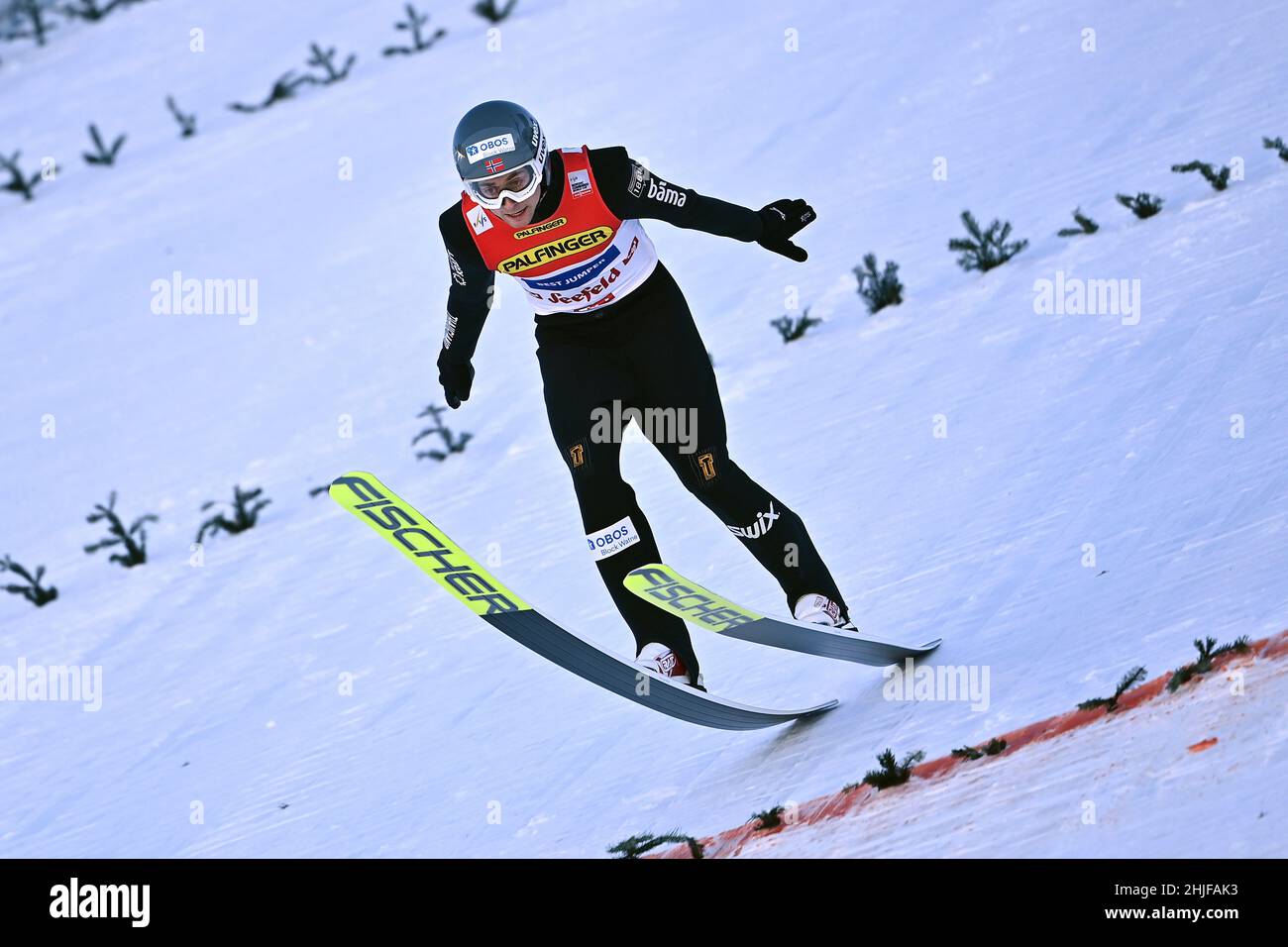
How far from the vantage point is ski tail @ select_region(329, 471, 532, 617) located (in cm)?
453

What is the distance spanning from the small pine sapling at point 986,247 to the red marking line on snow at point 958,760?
209 inches

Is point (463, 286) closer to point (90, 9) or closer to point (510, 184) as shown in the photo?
point (510, 184)

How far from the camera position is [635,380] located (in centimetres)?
477

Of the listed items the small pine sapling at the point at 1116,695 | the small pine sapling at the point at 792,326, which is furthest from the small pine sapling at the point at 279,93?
the small pine sapling at the point at 1116,695

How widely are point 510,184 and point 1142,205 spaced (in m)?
5.39

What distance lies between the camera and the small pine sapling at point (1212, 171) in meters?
8.51

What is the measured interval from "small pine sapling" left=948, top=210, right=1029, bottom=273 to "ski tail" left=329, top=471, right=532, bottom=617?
17.1 ft

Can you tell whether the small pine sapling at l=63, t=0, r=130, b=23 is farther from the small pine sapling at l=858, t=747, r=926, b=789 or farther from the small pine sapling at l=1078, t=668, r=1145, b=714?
the small pine sapling at l=1078, t=668, r=1145, b=714

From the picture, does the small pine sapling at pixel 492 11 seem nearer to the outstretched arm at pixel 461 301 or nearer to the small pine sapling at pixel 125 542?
the small pine sapling at pixel 125 542

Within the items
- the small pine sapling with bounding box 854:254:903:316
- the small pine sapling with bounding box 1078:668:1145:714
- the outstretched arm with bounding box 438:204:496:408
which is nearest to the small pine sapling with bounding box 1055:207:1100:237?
the small pine sapling with bounding box 854:254:903:316

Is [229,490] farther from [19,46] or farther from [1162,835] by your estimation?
[19,46]

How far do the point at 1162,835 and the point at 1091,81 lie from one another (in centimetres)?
902

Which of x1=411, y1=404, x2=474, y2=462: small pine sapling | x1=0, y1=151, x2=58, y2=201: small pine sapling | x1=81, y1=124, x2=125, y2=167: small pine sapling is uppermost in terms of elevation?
x1=81, y1=124, x2=125, y2=167: small pine sapling

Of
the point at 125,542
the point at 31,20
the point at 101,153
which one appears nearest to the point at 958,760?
the point at 125,542
